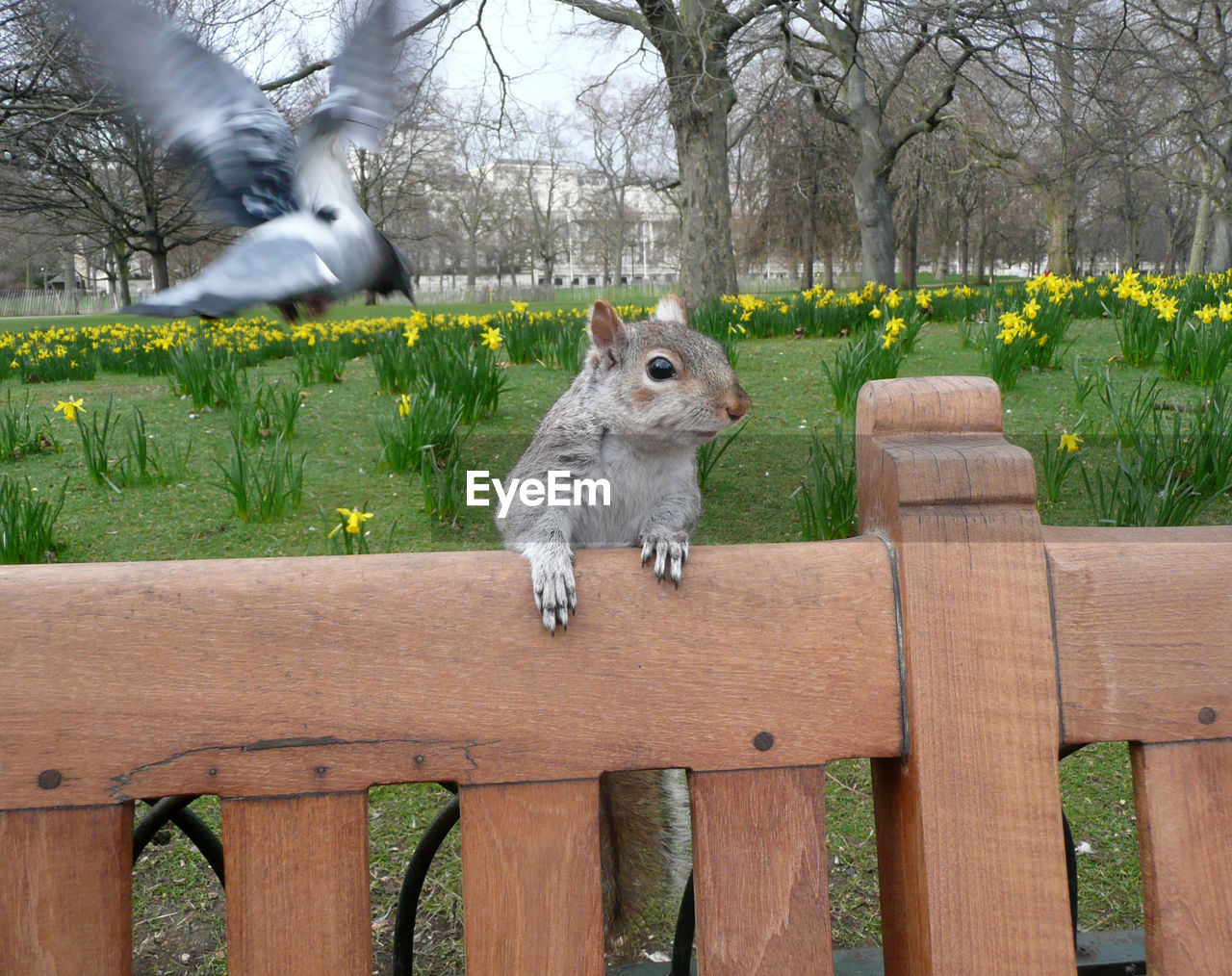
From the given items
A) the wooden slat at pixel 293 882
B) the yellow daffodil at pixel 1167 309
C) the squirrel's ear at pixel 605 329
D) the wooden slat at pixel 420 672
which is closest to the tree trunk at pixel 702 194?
the yellow daffodil at pixel 1167 309

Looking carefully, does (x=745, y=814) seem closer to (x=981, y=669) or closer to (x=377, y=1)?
(x=981, y=669)

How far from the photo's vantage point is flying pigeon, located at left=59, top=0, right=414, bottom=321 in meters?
0.69

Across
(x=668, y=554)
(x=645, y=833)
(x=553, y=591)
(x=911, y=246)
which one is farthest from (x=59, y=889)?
(x=911, y=246)

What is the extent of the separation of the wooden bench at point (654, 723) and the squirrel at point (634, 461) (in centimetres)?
37

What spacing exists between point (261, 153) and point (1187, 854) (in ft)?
3.81

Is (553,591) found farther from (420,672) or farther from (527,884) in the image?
(527,884)

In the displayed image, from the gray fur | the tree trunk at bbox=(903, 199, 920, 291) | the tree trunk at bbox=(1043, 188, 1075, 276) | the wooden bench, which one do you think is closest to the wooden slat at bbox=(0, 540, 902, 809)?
the wooden bench

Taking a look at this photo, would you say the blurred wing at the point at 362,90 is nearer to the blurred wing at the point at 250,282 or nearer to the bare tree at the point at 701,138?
the blurred wing at the point at 250,282

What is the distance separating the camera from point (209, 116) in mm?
1053

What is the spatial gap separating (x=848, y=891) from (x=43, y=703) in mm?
1313

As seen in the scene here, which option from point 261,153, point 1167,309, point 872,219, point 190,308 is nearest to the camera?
point 190,308

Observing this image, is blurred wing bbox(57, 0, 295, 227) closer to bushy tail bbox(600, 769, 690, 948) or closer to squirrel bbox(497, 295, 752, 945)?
squirrel bbox(497, 295, 752, 945)

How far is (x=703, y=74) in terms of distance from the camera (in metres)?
3.32

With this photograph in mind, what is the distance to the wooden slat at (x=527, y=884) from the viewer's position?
2.46 feet
